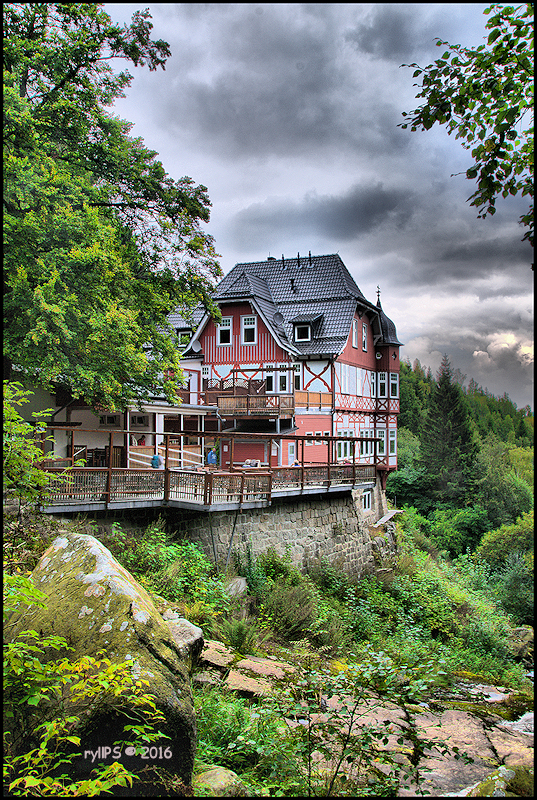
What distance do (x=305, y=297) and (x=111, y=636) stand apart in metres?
21.3

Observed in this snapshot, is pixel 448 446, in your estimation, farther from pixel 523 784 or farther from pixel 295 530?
pixel 523 784

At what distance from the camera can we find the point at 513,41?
3506mm

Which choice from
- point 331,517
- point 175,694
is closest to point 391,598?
point 331,517

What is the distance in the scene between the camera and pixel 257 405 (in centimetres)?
1861

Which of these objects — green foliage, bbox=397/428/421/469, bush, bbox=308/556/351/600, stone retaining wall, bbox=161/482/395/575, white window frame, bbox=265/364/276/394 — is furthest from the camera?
green foliage, bbox=397/428/421/469

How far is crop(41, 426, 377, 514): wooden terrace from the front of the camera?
856 cm

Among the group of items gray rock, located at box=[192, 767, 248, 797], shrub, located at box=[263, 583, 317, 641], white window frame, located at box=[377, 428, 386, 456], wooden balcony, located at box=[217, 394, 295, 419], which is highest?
wooden balcony, located at box=[217, 394, 295, 419]

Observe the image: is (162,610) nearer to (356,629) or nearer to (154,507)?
(154,507)

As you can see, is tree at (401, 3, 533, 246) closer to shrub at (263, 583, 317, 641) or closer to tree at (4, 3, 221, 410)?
tree at (4, 3, 221, 410)

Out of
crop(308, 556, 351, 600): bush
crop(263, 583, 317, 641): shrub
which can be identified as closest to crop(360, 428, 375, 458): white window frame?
crop(308, 556, 351, 600): bush

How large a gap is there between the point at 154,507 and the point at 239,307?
12886mm

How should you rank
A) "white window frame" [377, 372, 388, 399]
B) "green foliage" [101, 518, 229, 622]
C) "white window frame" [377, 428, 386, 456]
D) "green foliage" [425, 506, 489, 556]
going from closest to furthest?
"green foliage" [101, 518, 229, 622] → "white window frame" [377, 428, 386, 456] → "white window frame" [377, 372, 388, 399] → "green foliage" [425, 506, 489, 556]

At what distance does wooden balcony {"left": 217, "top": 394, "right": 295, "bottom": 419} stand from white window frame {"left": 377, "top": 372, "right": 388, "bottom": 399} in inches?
385

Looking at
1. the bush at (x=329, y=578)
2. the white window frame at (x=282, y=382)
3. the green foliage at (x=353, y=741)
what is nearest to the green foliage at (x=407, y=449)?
the white window frame at (x=282, y=382)
